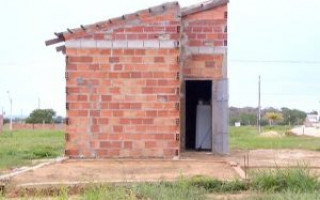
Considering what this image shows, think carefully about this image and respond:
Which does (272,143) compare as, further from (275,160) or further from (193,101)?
(275,160)

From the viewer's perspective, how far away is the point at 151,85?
43.9 ft

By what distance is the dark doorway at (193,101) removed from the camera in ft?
56.1

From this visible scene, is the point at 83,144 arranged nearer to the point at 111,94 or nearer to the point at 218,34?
the point at 111,94

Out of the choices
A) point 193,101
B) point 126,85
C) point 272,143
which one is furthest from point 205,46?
point 272,143

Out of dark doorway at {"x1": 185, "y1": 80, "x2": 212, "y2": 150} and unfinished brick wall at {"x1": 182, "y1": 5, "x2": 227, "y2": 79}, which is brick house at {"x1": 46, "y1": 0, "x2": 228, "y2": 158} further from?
dark doorway at {"x1": 185, "y1": 80, "x2": 212, "y2": 150}

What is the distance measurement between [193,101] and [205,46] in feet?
11.5

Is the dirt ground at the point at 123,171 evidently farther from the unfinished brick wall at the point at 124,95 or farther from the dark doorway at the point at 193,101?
the dark doorway at the point at 193,101

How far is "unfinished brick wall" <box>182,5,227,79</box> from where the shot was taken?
14500 millimetres

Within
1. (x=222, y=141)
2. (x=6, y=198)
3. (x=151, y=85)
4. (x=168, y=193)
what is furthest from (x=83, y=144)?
(x=168, y=193)

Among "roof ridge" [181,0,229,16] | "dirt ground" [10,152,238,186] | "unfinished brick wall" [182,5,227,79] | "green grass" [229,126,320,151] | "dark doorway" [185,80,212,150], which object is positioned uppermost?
"roof ridge" [181,0,229,16]

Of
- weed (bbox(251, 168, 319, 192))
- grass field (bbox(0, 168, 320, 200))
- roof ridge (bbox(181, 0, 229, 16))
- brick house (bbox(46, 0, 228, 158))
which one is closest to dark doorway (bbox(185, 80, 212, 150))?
roof ridge (bbox(181, 0, 229, 16))

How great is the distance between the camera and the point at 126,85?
43.9 ft

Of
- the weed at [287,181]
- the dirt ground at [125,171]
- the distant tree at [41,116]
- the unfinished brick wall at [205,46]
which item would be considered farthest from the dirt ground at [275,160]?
the distant tree at [41,116]

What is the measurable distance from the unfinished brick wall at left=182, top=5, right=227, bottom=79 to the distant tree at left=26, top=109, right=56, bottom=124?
46.6 m
